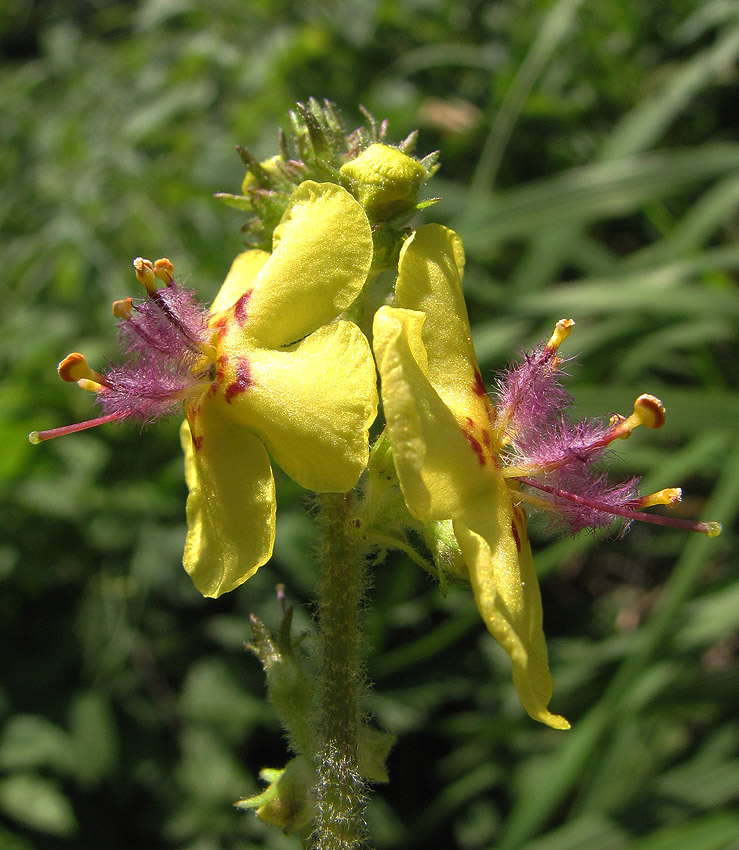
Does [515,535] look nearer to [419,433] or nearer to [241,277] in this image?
[419,433]

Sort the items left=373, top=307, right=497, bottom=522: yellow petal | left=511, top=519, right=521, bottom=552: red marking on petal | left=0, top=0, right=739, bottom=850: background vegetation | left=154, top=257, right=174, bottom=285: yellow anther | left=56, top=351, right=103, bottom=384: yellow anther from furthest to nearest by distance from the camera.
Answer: left=0, top=0, right=739, bottom=850: background vegetation < left=154, top=257, right=174, bottom=285: yellow anther < left=56, top=351, right=103, bottom=384: yellow anther < left=511, top=519, right=521, bottom=552: red marking on petal < left=373, top=307, right=497, bottom=522: yellow petal

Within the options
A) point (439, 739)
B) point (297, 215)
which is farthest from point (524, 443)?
point (439, 739)

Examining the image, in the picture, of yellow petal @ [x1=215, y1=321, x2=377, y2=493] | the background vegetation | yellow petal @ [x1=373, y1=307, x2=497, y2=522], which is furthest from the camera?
the background vegetation

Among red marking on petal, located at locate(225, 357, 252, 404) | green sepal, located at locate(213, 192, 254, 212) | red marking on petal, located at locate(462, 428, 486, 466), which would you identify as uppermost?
green sepal, located at locate(213, 192, 254, 212)

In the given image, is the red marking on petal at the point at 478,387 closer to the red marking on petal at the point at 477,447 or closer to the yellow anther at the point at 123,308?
the red marking on petal at the point at 477,447

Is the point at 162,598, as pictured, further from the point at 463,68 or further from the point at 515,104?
the point at 463,68

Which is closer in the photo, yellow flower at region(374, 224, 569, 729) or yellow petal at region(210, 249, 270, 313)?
yellow flower at region(374, 224, 569, 729)

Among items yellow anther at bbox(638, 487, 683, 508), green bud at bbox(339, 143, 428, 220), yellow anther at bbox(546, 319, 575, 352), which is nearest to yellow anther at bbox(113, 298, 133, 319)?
green bud at bbox(339, 143, 428, 220)

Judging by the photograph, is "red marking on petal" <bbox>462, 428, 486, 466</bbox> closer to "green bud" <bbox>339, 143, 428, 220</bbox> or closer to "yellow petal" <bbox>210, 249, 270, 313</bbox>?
"green bud" <bbox>339, 143, 428, 220</bbox>

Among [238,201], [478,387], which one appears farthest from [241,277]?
[478,387]
